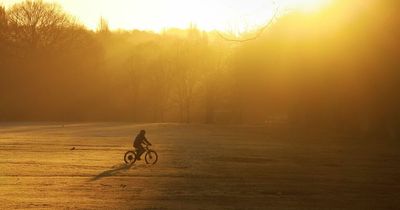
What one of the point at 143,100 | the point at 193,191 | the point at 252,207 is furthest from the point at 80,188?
the point at 143,100

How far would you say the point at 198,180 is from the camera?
24938 mm

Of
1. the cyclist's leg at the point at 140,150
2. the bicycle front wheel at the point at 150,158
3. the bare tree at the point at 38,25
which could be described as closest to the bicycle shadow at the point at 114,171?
the cyclist's leg at the point at 140,150

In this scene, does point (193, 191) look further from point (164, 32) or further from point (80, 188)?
point (164, 32)

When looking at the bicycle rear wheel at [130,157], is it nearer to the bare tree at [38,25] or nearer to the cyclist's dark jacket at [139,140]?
the cyclist's dark jacket at [139,140]

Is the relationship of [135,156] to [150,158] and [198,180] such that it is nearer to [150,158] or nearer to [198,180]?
[150,158]

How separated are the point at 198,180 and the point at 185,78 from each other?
282ft

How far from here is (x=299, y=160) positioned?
3703 cm

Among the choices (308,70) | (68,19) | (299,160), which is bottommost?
(299,160)

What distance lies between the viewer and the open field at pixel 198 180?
A: 1850 centimetres

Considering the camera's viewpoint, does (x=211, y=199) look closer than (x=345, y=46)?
Yes

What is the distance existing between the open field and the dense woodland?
11.1 m

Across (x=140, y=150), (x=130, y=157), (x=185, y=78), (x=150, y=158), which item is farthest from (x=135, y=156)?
(x=185, y=78)

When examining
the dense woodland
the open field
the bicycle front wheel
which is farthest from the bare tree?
the bicycle front wheel

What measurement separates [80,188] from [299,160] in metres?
17.8
